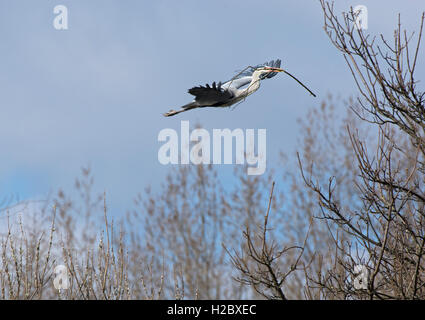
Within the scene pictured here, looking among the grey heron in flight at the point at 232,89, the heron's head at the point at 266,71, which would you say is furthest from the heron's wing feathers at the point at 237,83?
the heron's head at the point at 266,71

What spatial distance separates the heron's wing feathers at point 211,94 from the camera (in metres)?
4.00

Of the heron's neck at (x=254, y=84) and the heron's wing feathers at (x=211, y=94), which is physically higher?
the heron's neck at (x=254, y=84)

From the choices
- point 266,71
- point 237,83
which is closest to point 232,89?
point 237,83

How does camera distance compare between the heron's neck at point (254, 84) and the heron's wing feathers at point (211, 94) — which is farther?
the heron's neck at point (254, 84)

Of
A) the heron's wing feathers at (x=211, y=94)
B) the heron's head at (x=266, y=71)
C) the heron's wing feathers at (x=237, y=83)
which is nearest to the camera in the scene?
the heron's wing feathers at (x=211, y=94)

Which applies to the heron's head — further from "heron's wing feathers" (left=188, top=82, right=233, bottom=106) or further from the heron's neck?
"heron's wing feathers" (left=188, top=82, right=233, bottom=106)

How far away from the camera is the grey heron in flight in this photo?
4.04 m

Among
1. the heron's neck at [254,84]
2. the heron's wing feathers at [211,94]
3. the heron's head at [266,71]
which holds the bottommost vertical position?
the heron's wing feathers at [211,94]

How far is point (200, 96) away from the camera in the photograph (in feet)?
13.3

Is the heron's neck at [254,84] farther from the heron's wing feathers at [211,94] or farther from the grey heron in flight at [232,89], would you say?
the heron's wing feathers at [211,94]

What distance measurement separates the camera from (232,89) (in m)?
4.26
